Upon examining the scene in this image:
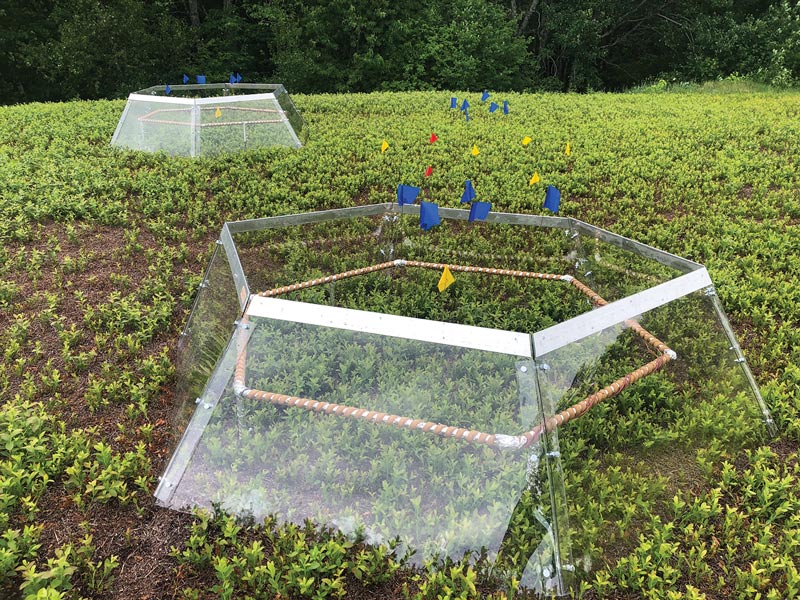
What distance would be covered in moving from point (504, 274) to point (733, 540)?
2570 mm

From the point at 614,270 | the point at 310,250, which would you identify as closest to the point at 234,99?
the point at 310,250

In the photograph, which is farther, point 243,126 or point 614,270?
point 243,126

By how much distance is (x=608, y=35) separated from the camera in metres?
21.9

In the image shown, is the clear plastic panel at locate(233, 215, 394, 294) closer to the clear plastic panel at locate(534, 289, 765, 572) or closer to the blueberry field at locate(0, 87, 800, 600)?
the blueberry field at locate(0, 87, 800, 600)

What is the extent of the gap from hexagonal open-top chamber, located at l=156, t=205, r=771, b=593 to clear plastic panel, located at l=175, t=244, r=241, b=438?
0.02m

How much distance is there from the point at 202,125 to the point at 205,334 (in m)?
4.94

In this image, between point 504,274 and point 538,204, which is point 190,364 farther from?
point 538,204

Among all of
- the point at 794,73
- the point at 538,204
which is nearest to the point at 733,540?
the point at 538,204

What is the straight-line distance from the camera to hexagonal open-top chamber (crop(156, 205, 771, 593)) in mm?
2420

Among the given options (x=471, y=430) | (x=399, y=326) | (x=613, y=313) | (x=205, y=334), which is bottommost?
(x=205, y=334)

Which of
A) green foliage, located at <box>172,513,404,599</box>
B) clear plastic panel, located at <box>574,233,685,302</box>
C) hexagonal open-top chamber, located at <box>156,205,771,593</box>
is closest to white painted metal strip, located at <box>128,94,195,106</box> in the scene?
hexagonal open-top chamber, located at <box>156,205,771,593</box>

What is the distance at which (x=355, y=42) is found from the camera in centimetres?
1639

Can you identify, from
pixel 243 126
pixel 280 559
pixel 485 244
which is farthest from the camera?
pixel 243 126

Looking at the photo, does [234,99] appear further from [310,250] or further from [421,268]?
[421,268]
